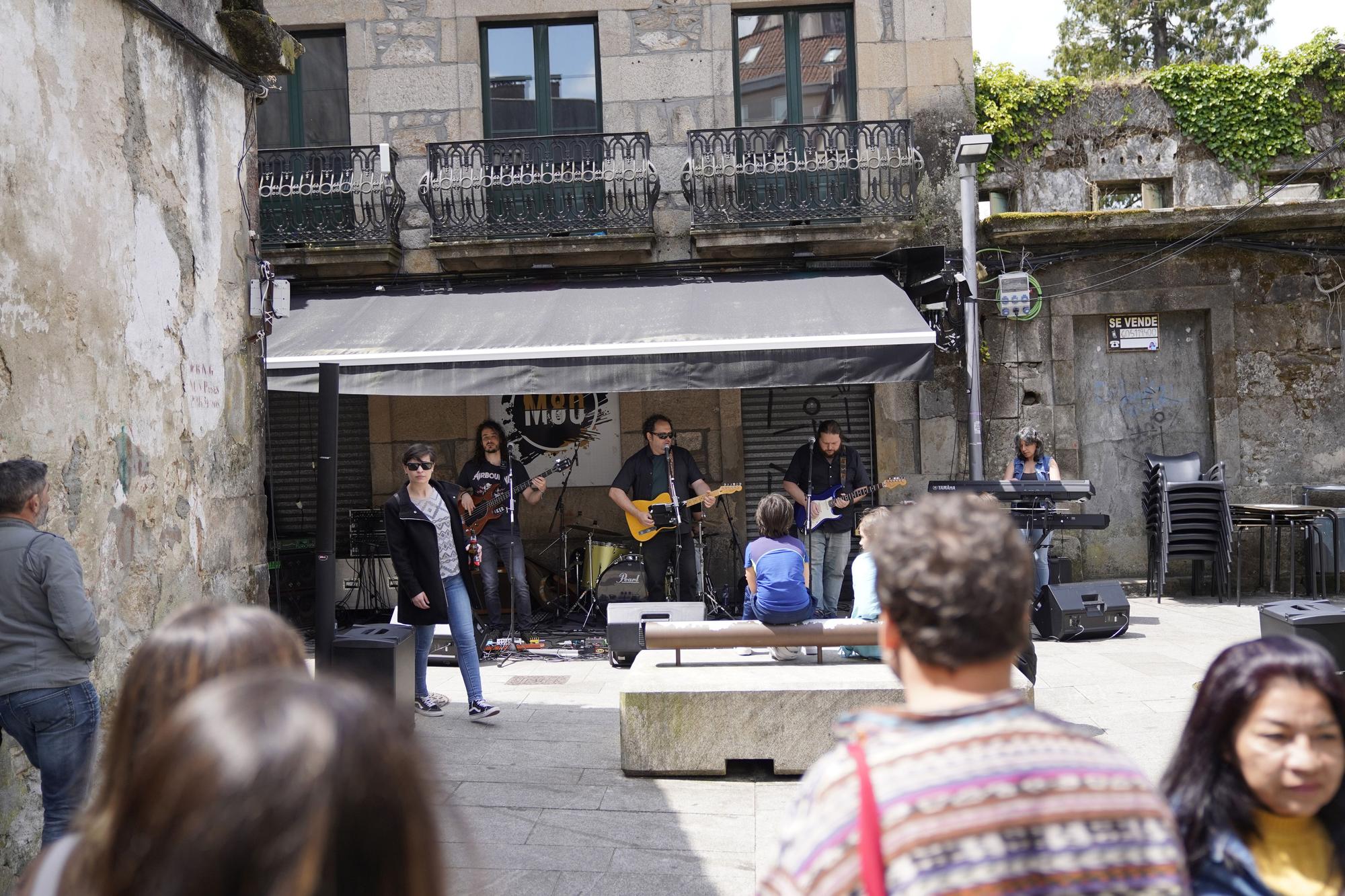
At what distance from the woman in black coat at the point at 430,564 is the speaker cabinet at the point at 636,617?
1732 mm

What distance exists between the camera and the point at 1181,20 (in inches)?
899

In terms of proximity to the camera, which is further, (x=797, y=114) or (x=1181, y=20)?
(x=1181, y=20)

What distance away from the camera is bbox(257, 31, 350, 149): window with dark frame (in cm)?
1142

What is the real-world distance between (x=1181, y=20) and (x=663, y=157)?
17006 millimetres

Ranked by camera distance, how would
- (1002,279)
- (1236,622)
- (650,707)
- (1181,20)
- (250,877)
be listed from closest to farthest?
(250,877) → (650,707) → (1236,622) → (1002,279) → (1181,20)

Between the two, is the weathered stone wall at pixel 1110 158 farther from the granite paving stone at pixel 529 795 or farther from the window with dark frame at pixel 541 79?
the granite paving stone at pixel 529 795

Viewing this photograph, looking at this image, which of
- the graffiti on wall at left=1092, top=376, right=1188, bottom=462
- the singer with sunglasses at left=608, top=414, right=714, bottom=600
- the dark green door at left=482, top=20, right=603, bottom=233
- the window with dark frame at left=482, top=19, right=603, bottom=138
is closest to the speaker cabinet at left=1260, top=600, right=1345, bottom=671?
the singer with sunglasses at left=608, top=414, right=714, bottom=600

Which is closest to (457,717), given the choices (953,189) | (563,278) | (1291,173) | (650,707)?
(650,707)

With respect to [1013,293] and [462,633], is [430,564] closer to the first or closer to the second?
[462,633]

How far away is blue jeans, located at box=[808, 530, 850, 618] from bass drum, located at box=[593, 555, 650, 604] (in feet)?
4.66

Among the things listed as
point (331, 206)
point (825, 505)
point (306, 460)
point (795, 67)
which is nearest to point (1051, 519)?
point (825, 505)

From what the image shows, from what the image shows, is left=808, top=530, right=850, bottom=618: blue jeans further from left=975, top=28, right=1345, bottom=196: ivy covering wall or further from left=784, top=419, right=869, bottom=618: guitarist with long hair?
left=975, top=28, right=1345, bottom=196: ivy covering wall

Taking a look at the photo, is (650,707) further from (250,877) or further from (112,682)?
(250,877)

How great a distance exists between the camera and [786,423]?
37.2 feet
